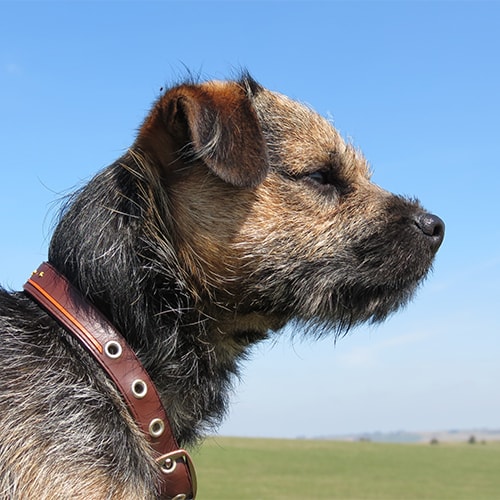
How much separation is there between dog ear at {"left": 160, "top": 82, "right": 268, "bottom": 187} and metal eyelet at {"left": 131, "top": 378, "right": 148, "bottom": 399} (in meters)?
1.23

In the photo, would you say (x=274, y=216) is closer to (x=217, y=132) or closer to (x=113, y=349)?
(x=217, y=132)

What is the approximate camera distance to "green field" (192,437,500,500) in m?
29.4

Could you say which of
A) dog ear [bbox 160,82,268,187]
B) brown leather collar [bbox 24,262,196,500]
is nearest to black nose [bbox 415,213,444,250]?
dog ear [bbox 160,82,268,187]

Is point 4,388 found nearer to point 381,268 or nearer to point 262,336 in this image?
point 262,336

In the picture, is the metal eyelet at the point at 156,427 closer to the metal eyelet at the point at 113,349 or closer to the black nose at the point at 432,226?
the metal eyelet at the point at 113,349

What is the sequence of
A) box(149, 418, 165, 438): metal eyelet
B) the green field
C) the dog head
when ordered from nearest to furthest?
1. box(149, 418, 165, 438): metal eyelet
2. the dog head
3. the green field

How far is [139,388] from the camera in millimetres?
3580

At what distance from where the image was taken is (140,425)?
3.61 m

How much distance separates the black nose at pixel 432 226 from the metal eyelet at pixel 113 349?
2288mm

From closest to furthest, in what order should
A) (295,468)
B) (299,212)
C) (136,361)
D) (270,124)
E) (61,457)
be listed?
(61,457)
(136,361)
(299,212)
(270,124)
(295,468)

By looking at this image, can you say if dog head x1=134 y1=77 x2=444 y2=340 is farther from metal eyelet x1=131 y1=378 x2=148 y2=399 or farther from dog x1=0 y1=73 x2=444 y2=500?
metal eyelet x1=131 y1=378 x2=148 y2=399

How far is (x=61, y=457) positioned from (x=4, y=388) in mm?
504

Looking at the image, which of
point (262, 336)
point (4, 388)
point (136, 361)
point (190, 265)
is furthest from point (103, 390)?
point (262, 336)

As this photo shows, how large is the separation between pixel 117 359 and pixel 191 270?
0.74 meters
